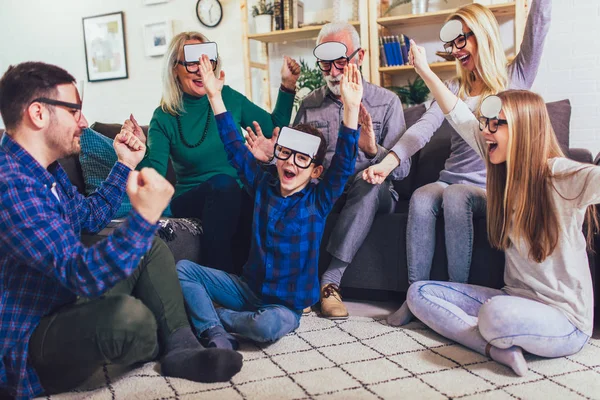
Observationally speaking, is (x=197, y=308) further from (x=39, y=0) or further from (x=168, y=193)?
(x=39, y=0)

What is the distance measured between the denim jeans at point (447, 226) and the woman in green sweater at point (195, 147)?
2.14ft

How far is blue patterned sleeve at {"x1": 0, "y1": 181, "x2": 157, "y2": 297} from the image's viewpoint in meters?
1.20

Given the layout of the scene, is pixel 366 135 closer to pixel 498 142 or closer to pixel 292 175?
pixel 292 175

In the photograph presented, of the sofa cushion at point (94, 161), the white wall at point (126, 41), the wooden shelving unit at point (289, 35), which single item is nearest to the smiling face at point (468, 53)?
the sofa cushion at point (94, 161)

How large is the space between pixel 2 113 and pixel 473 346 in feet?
4.77

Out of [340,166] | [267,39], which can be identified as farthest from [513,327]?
[267,39]

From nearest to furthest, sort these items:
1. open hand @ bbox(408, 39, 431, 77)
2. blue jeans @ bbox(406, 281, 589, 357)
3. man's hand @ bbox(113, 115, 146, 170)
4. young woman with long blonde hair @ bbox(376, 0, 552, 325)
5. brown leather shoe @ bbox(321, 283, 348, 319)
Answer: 1. blue jeans @ bbox(406, 281, 589, 357)
2. man's hand @ bbox(113, 115, 146, 170)
3. open hand @ bbox(408, 39, 431, 77)
4. young woman with long blonde hair @ bbox(376, 0, 552, 325)
5. brown leather shoe @ bbox(321, 283, 348, 319)

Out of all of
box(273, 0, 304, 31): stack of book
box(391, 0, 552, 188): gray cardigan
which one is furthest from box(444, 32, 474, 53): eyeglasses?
box(273, 0, 304, 31): stack of book

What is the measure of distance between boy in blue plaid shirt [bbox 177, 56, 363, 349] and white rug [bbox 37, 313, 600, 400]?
4.4 inches

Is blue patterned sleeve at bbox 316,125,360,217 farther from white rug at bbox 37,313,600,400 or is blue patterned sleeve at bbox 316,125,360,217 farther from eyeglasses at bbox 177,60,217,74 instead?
eyeglasses at bbox 177,60,217,74

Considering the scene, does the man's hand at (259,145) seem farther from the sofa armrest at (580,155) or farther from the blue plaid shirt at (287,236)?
the sofa armrest at (580,155)

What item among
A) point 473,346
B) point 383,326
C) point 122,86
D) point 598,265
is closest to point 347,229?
point 383,326

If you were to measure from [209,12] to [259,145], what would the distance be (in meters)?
2.90

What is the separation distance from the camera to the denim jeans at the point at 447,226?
6.64 feet
